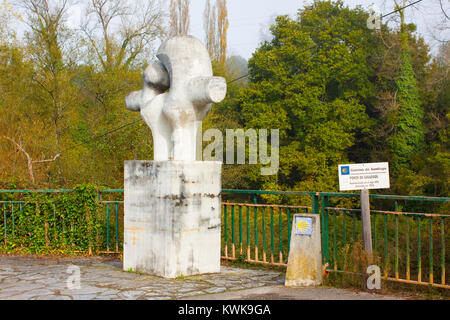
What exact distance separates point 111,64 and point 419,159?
1871 cm

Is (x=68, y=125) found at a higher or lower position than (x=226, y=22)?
lower

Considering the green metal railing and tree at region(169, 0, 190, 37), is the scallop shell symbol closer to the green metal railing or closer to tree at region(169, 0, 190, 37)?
the green metal railing

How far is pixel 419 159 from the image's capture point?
29141 mm

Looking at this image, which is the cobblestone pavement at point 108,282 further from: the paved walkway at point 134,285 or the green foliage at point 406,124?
the green foliage at point 406,124

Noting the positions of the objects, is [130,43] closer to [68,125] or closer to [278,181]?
[68,125]

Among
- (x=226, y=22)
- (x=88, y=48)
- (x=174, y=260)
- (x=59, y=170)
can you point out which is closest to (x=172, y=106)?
(x=174, y=260)

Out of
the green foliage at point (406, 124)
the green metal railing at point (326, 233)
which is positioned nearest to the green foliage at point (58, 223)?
the green metal railing at point (326, 233)

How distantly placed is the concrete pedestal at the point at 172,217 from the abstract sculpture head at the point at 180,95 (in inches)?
14.0

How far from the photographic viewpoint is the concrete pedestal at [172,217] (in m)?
7.12

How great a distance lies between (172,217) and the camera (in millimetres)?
7094

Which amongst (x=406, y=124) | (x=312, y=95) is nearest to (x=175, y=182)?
(x=406, y=124)

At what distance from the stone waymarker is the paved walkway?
0.99ft

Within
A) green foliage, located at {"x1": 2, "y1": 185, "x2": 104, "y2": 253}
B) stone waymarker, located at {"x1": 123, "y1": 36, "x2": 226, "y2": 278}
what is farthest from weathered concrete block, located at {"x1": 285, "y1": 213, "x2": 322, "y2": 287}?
green foliage, located at {"x1": 2, "y1": 185, "x2": 104, "y2": 253}

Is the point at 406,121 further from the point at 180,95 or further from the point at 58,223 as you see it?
the point at 180,95
